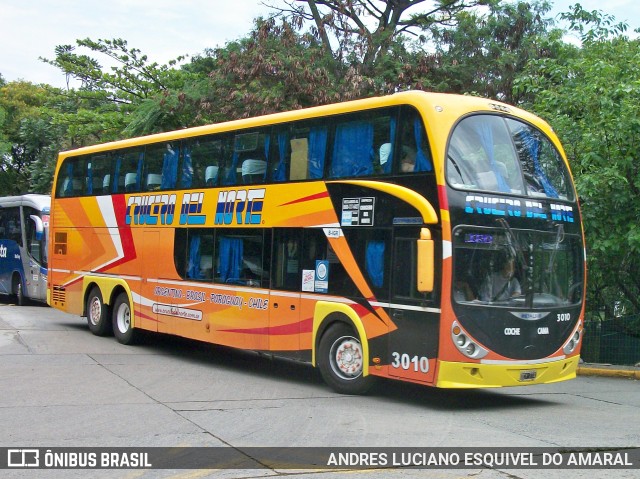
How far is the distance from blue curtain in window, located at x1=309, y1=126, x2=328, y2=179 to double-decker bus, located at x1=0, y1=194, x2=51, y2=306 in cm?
1473

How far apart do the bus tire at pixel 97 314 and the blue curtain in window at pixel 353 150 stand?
25.8 feet

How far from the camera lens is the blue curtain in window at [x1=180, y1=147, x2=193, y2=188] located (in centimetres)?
1462

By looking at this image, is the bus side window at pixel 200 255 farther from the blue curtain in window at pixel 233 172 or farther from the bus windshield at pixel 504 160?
the bus windshield at pixel 504 160

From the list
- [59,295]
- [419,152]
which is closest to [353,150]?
[419,152]

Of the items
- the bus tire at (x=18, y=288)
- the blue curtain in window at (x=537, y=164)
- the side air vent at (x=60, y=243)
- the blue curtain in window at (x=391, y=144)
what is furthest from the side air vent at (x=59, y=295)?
the blue curtain in window at (x=537, y=164)

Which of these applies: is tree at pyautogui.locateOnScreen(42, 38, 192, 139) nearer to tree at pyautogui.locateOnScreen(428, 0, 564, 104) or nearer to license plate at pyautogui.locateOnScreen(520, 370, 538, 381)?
tree at pyautogui.locateOnScreen(428, 0, 564, 104)

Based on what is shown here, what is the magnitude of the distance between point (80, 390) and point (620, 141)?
398 inches

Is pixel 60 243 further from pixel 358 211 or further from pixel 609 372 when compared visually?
pixel 609 372

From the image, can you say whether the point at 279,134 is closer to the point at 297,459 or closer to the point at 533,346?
the point at 533,346

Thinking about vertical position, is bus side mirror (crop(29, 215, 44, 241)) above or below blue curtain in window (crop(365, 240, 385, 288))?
above

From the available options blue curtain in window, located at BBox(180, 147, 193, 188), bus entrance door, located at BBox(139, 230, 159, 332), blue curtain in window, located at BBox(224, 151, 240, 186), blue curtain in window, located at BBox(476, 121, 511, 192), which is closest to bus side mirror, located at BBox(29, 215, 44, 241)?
bus entrance door, located at BBox(139, 230, 159, 332)

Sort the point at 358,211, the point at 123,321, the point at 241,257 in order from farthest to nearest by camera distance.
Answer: the point at 123,321 < the point at 241,257 < the point at 358,211

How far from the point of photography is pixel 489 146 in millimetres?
10438

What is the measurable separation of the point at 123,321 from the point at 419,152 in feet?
28.9
